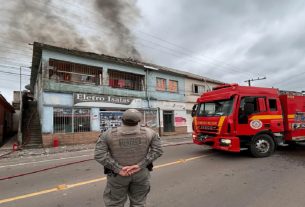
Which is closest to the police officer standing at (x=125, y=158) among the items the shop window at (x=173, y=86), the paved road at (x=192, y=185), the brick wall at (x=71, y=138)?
the paved road at (x=192, y=185)

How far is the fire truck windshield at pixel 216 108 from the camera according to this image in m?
9.07

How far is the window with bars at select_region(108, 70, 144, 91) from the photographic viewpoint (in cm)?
2233

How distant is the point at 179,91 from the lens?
26938 mm

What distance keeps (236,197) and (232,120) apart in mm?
4189

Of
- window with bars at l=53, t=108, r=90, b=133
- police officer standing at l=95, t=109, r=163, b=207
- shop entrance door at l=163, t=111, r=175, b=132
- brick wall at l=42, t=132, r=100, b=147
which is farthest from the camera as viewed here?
shop entrance door at l=163, t=111, r=175, b=132

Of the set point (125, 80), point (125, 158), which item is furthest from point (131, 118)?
point (125, 80)

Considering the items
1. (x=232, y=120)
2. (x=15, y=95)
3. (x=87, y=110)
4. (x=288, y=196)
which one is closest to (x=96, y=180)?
(x=288, y=196)

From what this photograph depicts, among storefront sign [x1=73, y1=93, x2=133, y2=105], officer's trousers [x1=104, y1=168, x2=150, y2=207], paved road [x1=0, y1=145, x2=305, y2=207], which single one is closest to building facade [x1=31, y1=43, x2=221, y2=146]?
storefront sign [x1=73, y1=93, x2=133, y2=105]

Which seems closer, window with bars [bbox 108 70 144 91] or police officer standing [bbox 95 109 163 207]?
police officer standing [bbox 95 109 163 207]

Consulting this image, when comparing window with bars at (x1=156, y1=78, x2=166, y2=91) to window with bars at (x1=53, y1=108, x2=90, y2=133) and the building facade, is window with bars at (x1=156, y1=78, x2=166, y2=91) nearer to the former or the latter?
the building facade

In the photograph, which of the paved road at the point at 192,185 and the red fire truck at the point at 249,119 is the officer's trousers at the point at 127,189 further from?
the red fire truck at the point at 249,119

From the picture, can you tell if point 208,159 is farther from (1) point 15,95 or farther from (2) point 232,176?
(1) point 15,95

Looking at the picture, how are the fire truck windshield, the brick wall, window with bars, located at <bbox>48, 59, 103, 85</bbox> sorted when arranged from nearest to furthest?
1. the fire truck windshield
2. the brick wall
3. window with bars, located at <bbox>48, 59, 103, 85</bbox>

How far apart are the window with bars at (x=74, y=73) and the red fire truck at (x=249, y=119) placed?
41.4 feet
